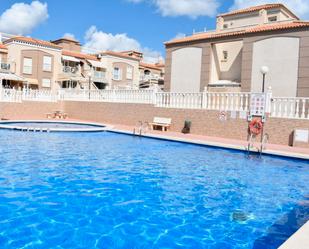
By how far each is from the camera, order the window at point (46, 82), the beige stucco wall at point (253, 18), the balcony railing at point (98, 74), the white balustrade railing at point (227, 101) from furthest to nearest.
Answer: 1. the balcony railing at point (98, 74)
2. the window at point (46, 82)
3. the beige stucco wall at point (253, 18)
4. the white balustrade railing at point (227, 101)

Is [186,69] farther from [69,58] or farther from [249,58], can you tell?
[69,58]

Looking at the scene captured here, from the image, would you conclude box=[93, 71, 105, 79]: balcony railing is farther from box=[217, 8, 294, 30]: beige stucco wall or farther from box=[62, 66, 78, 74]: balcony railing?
box=[217, 8, 294, 30]: beige stucco wall

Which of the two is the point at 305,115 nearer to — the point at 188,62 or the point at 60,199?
the point at 60,199

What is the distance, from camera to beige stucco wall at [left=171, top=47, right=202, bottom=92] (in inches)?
1143

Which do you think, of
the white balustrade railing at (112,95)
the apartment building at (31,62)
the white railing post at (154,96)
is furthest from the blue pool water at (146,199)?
the apartment building at (31,62)

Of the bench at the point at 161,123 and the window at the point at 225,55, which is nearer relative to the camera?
the bench at the point at 161,123

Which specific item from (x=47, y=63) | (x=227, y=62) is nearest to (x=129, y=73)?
(x=47, y=63)

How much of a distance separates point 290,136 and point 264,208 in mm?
9339

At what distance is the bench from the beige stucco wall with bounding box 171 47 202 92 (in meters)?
9.02

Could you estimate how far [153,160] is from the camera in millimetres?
12281

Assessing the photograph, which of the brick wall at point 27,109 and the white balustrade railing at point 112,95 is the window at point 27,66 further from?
the brick wall at point 27,109

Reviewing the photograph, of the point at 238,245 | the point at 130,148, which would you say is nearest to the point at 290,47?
the point at 130,148

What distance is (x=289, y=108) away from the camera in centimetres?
1573

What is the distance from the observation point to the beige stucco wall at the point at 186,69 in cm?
2903
